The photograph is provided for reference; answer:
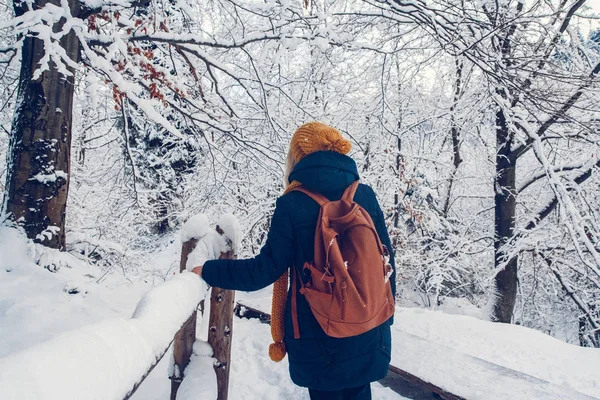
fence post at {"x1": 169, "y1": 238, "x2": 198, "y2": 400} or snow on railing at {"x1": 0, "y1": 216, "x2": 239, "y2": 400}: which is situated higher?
snow on railing at {"x1": 0, "y1": 216, "x2": 239, "y2": 400}

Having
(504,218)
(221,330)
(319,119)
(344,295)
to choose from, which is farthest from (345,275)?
(504,218)

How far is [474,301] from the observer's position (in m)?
12.3

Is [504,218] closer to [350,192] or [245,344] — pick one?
[245,344]

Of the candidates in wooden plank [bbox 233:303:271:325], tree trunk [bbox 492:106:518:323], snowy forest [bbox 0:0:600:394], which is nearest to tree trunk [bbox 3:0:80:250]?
snowy forest [bbox 0:0:600:394]

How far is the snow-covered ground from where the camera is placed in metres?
2.75

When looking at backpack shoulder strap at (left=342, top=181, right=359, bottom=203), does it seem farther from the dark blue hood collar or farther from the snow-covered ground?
the snow-covered ground

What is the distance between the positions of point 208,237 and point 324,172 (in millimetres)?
955

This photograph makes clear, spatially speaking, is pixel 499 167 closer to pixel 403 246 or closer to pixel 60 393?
pixel 403 246

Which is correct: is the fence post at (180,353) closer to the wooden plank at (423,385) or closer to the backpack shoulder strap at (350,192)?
the backpack shoulder strap at (350,192)

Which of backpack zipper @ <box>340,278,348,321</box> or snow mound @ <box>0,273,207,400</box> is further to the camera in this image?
backpack zipper @ <box>340,278,348,321</box>

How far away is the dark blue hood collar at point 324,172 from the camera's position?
1656 mm

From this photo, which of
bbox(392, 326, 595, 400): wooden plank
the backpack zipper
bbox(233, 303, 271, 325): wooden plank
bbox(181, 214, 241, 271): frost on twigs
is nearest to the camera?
the backpack zipper

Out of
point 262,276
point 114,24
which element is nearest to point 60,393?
point 262,276

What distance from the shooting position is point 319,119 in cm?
689
